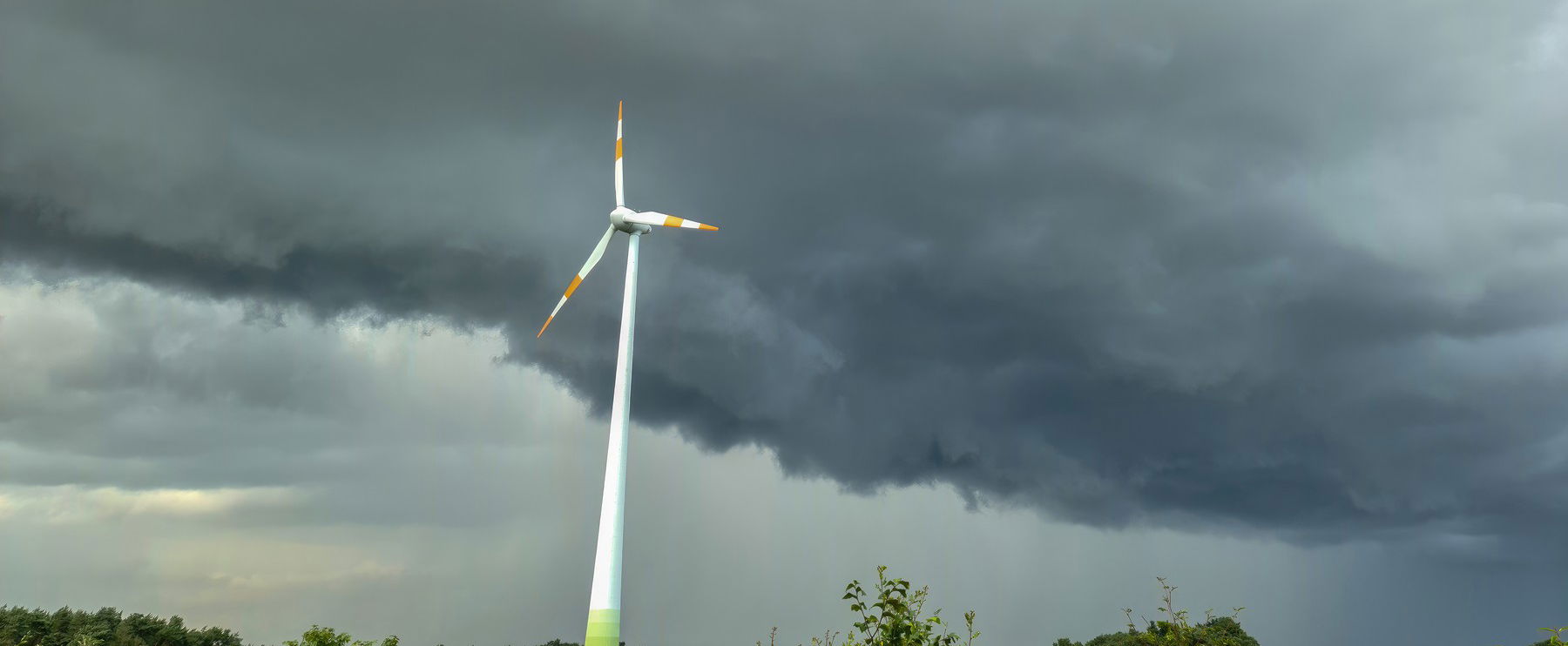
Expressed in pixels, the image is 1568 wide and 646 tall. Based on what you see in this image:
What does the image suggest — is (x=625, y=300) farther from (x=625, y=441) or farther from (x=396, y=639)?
(x=396, y=639)

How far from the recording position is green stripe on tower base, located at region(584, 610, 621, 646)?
6091cm

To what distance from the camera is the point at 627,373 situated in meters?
67.9

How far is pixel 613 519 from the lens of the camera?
63.8m

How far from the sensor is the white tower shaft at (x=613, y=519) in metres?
61.3

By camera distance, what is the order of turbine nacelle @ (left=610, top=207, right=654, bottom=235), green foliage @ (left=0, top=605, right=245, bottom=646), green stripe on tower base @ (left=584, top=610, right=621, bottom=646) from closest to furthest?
green stripe on tower base @ (left=584, top=610, right=621, bottom=646) → turbine nacelle @ (left=610, top=207, right=654, bottom=235) → green foliage @ (left=0, top=605, right=245, bottom=646)

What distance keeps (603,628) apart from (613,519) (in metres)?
6.47

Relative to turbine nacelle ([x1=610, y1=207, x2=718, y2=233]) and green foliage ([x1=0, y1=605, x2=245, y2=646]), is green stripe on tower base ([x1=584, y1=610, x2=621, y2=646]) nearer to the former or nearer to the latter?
turbine nacelle ([x1=610, y1=207, x2=718, y2=233])

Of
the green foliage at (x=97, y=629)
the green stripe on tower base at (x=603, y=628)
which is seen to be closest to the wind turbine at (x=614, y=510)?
the green stripe on tower base at (x=603, y=628)

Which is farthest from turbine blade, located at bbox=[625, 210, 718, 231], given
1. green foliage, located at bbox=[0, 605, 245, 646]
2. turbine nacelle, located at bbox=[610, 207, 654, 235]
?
green foliage, located at bbox=[0, 605, 245, 646]

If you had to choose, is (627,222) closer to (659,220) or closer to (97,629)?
(659,220)

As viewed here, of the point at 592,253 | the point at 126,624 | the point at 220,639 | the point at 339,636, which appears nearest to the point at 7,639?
the point at 126,624

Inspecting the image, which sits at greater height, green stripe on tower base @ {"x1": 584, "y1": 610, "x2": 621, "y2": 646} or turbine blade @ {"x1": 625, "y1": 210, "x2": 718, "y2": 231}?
turbine blade @ {"x1": 625, "y1": 210, "x2": 718, "y2": 231}

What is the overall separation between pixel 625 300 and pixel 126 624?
147 meters

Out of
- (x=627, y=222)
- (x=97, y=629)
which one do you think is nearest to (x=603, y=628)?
(x=627, y=222)
